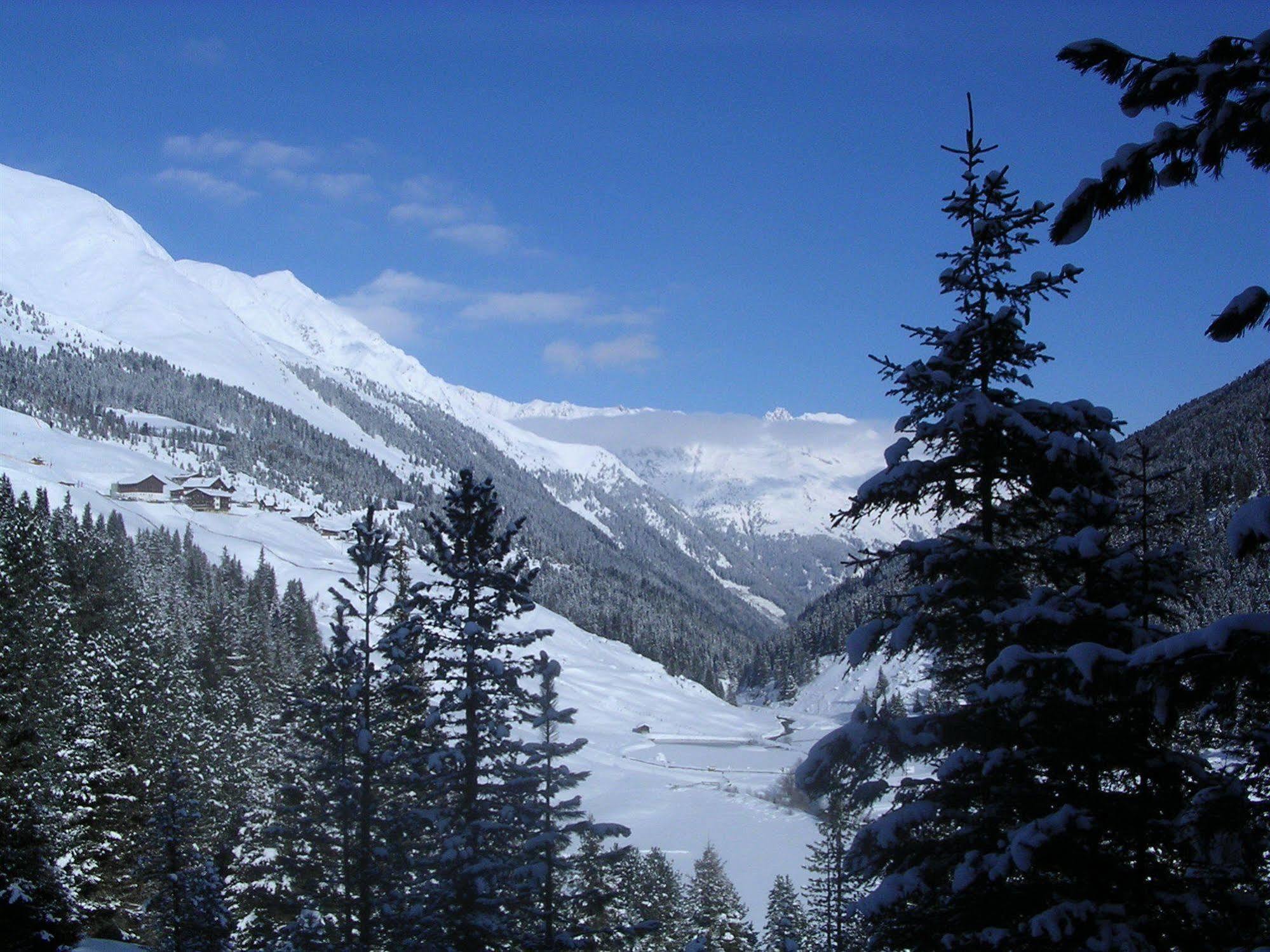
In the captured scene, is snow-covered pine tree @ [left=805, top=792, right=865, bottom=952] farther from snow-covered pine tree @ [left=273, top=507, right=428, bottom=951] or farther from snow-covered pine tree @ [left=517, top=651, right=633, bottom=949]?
snow-covered pine tree @ [left=273, top=507, right=428, bottom=951]

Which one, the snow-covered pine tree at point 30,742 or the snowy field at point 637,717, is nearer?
the snow-covered pine tree at point 30,742

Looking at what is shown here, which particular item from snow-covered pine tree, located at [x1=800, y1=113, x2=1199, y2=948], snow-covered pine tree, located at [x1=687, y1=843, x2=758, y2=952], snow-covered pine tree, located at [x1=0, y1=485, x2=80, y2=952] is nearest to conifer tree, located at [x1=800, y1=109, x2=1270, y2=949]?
snow-covered pine tree, located at [x1=800, y1=113, x2=1199, y2=948]

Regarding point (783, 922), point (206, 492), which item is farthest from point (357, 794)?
point (206, 492)

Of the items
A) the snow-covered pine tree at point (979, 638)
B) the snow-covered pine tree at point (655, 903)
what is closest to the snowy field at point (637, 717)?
the snow-covered pine tree at point (655, 903)

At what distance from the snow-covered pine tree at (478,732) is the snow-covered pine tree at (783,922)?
23.2 metres

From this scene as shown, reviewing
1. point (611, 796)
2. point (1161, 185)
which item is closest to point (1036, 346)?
point (1161, 185)

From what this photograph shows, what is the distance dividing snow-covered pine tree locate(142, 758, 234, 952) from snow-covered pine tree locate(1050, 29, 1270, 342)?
1063 inches

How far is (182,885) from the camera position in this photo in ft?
82.7

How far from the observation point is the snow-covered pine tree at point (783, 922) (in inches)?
1516

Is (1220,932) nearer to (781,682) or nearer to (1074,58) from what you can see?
(1074,58)

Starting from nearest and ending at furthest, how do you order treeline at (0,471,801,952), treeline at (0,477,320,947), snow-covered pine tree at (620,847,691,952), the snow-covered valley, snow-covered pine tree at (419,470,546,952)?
snow-covered pine tree at (419,470,546,952)
treeline at (0,471,801,952)
treeline at (0,477,320,947)
snow-covered pine tree at (620,847,691,952)
the snow-covered valley

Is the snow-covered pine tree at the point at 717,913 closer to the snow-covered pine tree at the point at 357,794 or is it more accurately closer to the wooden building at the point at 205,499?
the snow-covered pine tree at the point at 357,794

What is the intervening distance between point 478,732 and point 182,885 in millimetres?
13945

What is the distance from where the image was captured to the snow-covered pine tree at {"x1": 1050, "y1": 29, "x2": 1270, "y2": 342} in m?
4.54
